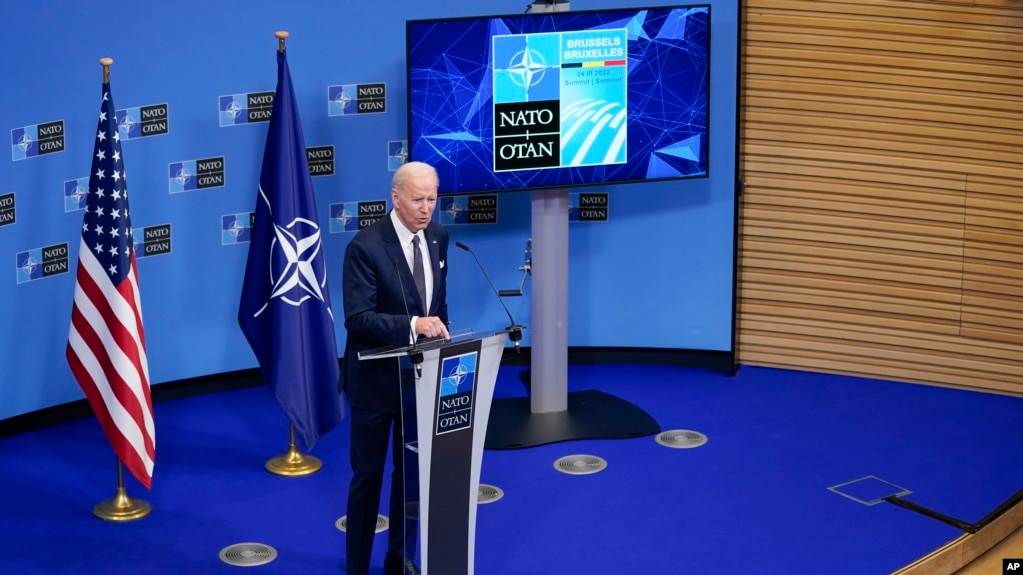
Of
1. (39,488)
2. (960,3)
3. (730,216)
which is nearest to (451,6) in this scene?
(730,216)

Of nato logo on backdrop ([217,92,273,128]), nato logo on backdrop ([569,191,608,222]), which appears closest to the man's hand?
nato logo on backdrop ([217,92,273,128])

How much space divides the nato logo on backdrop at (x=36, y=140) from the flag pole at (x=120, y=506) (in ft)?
3.07

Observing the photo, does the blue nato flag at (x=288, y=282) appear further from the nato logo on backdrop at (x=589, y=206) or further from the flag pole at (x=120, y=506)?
the nato logo on backdrop at (x=589, y=206)

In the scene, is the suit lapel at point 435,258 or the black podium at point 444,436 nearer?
the black podium at point 444,436

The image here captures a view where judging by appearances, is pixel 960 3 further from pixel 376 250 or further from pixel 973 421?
pixel 376 250

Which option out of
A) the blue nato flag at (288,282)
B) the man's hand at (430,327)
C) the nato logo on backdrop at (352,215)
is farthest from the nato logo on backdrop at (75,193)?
the man's hand at (430,327)

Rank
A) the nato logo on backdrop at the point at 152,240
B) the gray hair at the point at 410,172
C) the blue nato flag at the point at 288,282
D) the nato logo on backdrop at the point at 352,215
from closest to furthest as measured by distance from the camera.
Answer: the gray hair at the point at 410,172 → the blue nato flag at the point at 288,282 → the nato logo on backdrop at the point at 152,240 → the nato logo on backdrop at the point at 352,215

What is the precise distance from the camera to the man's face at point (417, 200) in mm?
4570

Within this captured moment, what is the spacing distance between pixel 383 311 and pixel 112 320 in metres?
1.63

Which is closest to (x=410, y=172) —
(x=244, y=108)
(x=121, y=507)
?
(x=121, y=507)

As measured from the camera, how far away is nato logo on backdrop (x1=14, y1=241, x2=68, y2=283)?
6.54 metres

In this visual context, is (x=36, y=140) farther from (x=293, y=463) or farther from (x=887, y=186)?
(x=887, y=186)

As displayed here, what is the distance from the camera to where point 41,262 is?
21.7 feet

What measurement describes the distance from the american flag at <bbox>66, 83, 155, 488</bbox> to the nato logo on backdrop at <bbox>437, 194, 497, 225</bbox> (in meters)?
2.10
